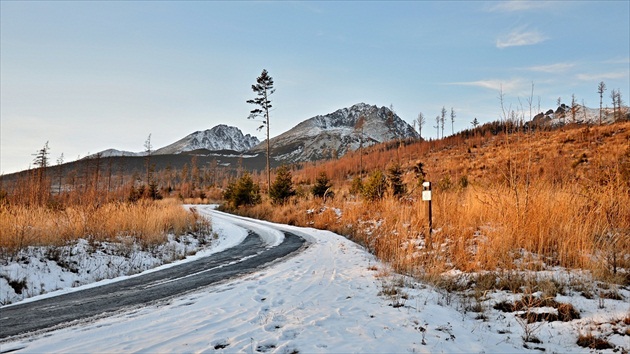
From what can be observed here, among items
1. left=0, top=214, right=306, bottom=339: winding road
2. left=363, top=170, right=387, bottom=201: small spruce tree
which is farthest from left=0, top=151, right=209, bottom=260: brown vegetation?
left=363, top=170, right=387, bottom=201: small spruce tree

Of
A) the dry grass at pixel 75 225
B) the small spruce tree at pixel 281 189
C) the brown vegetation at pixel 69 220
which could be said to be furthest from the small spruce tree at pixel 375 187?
the dry grass at pixel 75 225

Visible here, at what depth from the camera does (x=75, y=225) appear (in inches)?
329

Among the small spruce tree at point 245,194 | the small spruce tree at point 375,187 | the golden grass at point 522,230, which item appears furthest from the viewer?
the small spruce tree at point 245,194

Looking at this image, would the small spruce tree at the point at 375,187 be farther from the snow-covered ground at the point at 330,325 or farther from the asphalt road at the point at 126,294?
the snow-covered ground at the point at 330,325

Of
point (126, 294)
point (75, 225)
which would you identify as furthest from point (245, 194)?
point (126, 294)

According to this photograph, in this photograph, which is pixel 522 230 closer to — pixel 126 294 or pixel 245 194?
pixel 126 294

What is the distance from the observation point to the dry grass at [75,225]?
268 inches

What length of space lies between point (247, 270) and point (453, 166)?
27574 mm

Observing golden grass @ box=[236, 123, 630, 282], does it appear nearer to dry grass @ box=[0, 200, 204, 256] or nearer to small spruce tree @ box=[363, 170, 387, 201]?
small spruce tree @ box=[363, 170, 387, 201]

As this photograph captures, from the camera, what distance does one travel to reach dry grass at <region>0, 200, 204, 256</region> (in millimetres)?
6805

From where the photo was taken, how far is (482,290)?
4.72 metres

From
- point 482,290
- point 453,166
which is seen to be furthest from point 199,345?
point 453,166

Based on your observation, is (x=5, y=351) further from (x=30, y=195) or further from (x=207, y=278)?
(x=30, y=195)

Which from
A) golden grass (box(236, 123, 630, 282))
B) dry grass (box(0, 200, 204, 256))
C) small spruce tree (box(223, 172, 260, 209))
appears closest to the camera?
golden grass (box(236, 123, 630, 282))
